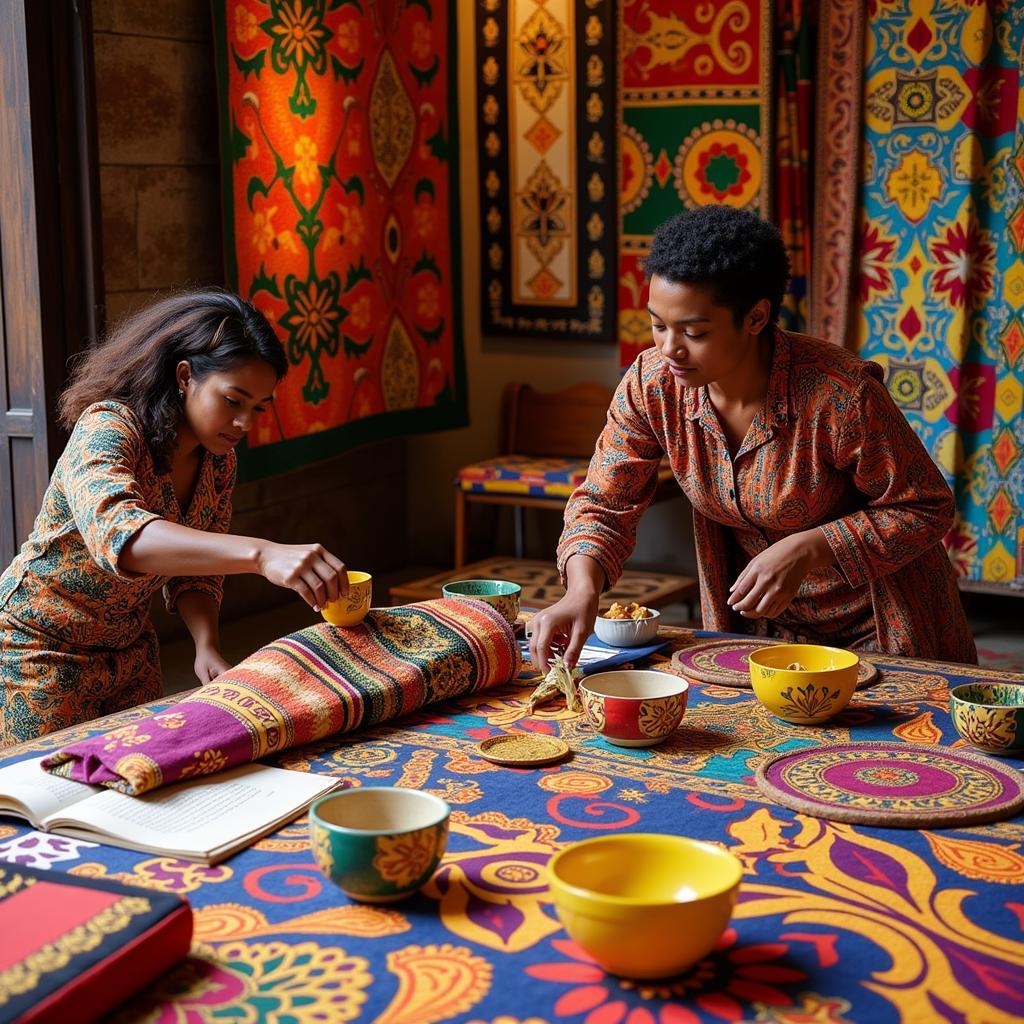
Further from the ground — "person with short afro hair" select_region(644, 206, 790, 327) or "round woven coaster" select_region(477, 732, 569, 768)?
"person with short afro hair" select_region(644, 206, 790, 327)

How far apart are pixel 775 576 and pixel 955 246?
9.10ft

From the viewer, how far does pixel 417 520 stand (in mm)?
5891

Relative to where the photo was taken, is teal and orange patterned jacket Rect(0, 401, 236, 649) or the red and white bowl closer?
the red and white bowl

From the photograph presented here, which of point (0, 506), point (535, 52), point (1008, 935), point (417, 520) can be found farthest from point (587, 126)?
point (1008, 935)

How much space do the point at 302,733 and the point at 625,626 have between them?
0.64 meters

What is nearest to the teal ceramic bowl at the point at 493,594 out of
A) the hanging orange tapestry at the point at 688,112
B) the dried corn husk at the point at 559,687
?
the dried corn husk at the point at 559,687

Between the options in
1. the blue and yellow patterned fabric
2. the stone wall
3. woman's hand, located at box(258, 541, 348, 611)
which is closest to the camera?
woman's hand, located at box(258, 541, 348, 611)

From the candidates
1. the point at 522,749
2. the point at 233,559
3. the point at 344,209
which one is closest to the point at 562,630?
the point at 522,749

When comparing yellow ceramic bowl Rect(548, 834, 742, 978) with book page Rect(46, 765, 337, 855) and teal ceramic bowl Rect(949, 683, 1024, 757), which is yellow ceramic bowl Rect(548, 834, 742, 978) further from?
teal ceramic bowl Rect(949, 683, 1024, 757)

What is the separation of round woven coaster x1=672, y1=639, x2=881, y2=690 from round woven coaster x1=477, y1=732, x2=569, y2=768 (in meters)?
0.34

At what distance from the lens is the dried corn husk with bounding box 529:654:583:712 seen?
6.06 feet

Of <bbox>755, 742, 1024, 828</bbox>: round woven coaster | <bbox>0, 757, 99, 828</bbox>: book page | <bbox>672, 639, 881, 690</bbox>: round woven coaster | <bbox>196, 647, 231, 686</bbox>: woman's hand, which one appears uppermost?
<bbox>0, 757, 99, 828</bbox>: book page

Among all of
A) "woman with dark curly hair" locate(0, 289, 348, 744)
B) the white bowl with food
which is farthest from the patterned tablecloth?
"woman with dark curly hair" locate(0, 289, 348, 744)

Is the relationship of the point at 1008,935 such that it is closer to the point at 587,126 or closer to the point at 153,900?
the point at 153,900
